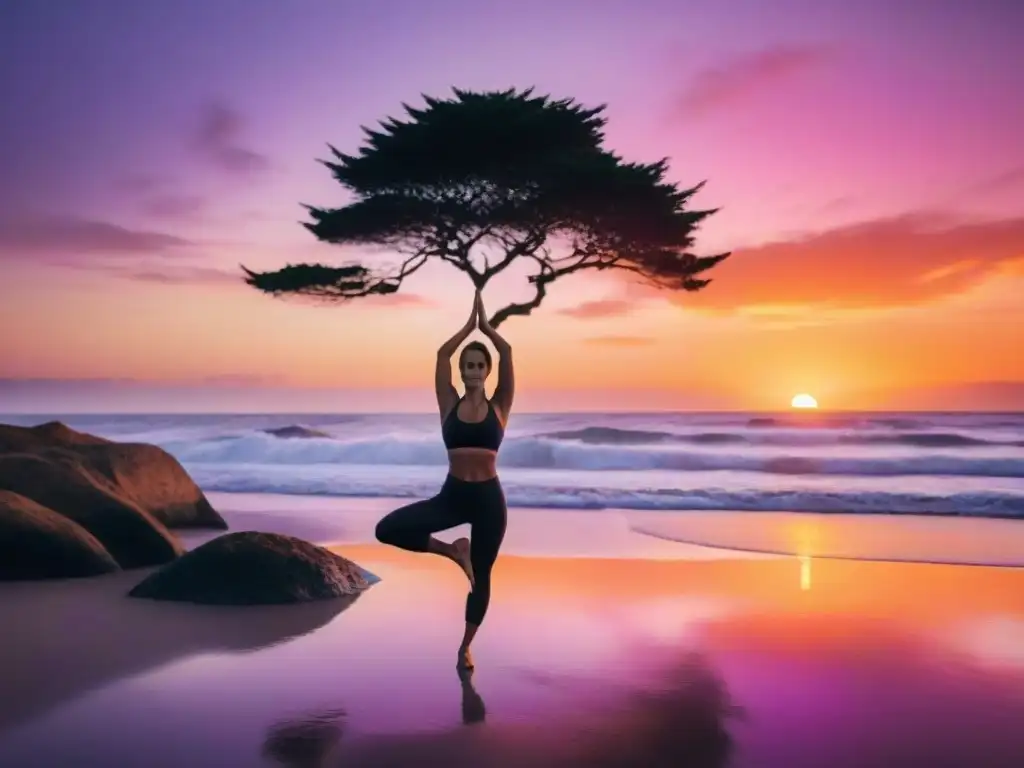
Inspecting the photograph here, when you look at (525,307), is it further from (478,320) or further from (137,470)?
(137,470)

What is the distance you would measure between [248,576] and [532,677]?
3197 mm

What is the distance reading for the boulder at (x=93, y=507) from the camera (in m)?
8.94

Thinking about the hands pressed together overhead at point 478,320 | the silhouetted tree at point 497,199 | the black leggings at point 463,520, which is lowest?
the black leggings at point 463,520

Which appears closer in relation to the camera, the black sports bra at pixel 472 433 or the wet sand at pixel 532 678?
the wet sand at pixel 532 678

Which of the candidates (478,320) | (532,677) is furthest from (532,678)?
(478,320)

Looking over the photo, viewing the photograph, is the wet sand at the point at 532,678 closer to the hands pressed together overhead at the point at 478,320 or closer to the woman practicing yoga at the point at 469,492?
the woman practicing yoga at the point at 469,492

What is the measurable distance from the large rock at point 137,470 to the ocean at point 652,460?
18.5ft

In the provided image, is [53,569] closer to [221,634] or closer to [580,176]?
[221,634]

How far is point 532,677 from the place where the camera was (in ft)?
17.2

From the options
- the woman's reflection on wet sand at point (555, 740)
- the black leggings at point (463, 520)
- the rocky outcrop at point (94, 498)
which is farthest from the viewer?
the rocky outcrop at point (94, 498)

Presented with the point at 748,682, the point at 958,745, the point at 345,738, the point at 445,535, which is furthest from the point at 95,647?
the point at 445,535

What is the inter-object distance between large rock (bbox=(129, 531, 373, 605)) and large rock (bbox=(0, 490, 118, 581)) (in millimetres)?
1187

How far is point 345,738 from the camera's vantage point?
418 cm

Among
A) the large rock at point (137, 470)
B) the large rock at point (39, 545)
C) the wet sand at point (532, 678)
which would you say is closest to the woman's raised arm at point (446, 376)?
the wet sand at point (532, 678)
